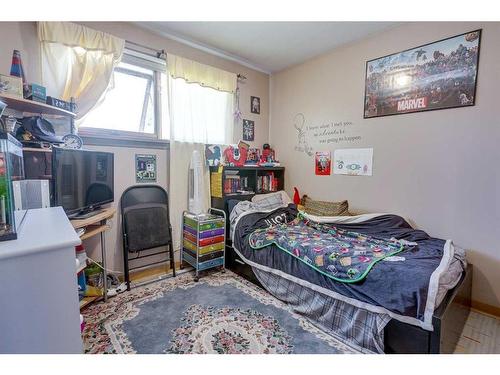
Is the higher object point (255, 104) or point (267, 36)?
point (267, 36)

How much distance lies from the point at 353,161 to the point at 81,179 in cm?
261

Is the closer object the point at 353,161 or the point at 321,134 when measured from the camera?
the point at 353,161

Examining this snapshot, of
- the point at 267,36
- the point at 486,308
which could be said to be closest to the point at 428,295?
the point at 486,308

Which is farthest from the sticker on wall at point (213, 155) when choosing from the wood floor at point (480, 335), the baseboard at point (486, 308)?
the baseboard at point (486, 308)

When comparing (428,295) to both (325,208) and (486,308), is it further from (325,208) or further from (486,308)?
(325,208)

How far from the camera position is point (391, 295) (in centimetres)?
149

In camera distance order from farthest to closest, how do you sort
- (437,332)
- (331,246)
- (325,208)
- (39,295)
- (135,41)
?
(325,208) < (135,41) < (331,246) < (437,332) < (39,295)

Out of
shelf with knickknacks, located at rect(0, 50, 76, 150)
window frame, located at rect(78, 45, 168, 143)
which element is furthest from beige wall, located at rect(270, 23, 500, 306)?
shelf with knickknacks, located at rect(0, 50, 76, 150)

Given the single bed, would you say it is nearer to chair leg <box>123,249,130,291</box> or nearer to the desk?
chair leg <box>123,249,130,291</box>

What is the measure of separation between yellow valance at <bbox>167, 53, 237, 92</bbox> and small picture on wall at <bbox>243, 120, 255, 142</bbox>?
0.47 m

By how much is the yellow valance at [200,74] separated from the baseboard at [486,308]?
3197 mm

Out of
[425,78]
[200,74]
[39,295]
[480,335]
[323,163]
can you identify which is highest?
[200,74]
